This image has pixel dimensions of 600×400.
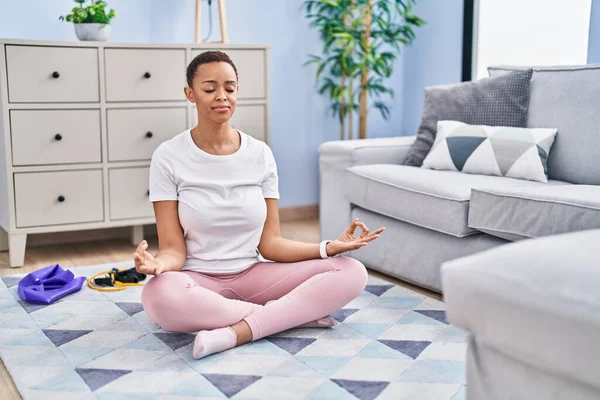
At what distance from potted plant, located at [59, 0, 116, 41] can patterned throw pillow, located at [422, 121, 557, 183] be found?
153 cm

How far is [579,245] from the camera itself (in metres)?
1.43

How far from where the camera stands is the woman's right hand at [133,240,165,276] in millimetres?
1930

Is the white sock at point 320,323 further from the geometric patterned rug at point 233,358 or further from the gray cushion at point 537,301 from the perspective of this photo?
the gray cushion at point 537,301

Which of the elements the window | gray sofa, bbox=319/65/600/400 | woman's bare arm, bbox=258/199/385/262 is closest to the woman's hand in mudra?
woman's bare arm, bbox=258/199/385/262

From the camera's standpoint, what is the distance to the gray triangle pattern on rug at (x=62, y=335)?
2.18 m

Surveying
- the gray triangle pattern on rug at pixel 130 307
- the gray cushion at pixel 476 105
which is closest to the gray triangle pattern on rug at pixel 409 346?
the gray triangle pattern on rug at pixel 130 307

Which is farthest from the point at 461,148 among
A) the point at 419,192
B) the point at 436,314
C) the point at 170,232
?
the point at 170,232

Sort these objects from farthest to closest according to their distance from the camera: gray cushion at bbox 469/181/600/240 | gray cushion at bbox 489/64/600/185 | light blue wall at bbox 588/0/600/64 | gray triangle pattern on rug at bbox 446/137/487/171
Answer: light blue wall at bbox 588/0/600/64 < gray triangle pattern on rug at bbox 446/137/487/171 < gray cushion at bbox 489/64/600/185 < gray cushion at bbox 469/181/600/240

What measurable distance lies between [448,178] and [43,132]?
171 centimetres

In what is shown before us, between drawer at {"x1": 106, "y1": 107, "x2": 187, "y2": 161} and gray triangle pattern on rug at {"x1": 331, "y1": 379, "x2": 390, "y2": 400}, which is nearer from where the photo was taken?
gray triangle pattern on rug at {"x1": 331, "y1": 379, "x2": 390, "y2": 400}

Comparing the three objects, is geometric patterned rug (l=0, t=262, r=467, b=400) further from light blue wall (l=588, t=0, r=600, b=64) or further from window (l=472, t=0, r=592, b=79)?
window (l=472, t=0, r=592, b=79)

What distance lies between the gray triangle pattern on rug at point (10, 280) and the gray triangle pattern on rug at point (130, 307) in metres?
Answer: 0.53

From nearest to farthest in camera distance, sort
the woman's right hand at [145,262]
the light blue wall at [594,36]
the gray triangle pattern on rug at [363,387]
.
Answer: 1. the gray triangle pattern on rug at [363,387]
2. the woman's right hand at [145,262]
3. the light blue wall at [594,36]

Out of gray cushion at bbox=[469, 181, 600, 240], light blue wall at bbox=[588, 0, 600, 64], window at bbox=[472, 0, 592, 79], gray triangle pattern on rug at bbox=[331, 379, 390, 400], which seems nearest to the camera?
gray triangle pattern on rug at bbox=[331, 379, 390, 400]
